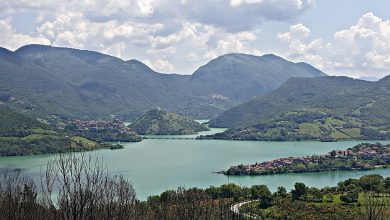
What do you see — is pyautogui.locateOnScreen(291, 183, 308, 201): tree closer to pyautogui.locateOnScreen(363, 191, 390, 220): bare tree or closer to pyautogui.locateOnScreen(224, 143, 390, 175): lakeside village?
pyautogui.locateOnScreen(363, 191, 390, 220): bare tree

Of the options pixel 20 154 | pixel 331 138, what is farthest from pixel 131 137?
pixel 331 138

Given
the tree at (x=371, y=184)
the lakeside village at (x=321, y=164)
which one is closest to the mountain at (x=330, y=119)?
the lakeside village at (x=321, y=164)

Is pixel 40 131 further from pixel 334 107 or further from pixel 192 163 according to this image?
pixel 334 107

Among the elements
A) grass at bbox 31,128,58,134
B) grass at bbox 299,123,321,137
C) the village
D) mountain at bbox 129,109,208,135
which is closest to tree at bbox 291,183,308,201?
grass at bbox 31,128,58,134

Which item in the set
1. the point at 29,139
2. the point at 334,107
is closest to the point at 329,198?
the point at 29,139

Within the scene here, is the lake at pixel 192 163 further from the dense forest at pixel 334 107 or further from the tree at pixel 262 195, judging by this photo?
the dense forest at pixel 334 107

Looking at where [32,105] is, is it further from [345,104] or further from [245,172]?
[245,172]

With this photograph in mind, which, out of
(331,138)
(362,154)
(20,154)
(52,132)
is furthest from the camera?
(331,138)
